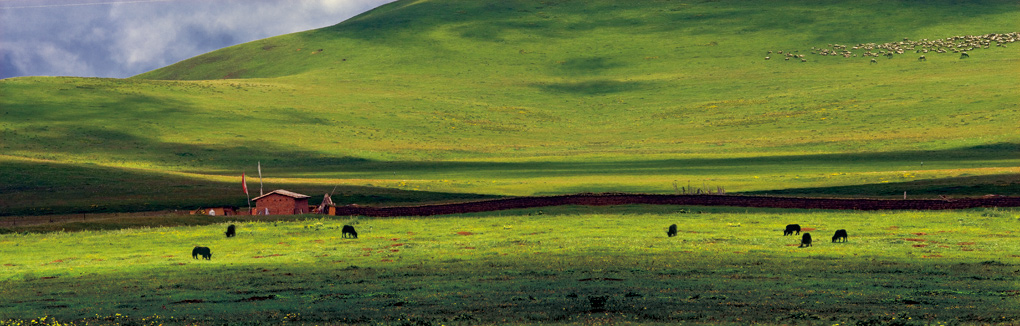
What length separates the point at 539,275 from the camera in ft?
89.3

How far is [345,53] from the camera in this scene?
189 m

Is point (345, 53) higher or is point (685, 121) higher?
point (345, 53)

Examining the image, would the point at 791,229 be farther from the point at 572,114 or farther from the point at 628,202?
the point at 572,114

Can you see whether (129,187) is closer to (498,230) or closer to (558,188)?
(558,188)

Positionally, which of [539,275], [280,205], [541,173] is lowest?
[539,275]

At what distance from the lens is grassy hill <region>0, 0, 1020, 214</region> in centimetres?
8175

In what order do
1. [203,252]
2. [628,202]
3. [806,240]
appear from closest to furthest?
[806,240] < [203,252] < [628,202]

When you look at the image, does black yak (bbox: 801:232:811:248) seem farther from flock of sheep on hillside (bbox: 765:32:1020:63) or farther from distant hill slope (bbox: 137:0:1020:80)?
flock of sheep on hillside (bbox: 765:32:1020:63)

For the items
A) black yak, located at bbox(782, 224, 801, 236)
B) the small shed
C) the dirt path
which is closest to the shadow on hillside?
the dirt path

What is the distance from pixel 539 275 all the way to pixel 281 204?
36109mm

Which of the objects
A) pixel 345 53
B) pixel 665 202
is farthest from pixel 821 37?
pixel 665 202

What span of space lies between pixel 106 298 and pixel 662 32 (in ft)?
578

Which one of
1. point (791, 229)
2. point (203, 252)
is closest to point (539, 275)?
point (203, 252)

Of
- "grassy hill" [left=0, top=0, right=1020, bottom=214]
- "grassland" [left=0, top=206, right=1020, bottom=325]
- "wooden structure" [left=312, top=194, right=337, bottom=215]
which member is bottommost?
"grassland" [left=0, top=206, right=1020, bottom=325]
